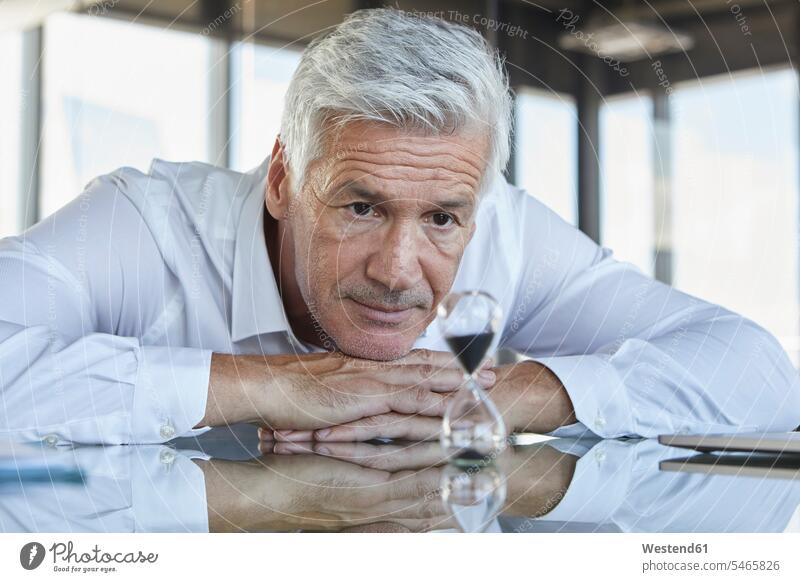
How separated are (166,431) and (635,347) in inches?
17.8

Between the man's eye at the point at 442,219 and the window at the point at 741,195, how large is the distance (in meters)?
2.51

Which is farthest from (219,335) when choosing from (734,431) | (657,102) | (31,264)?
(657,102)

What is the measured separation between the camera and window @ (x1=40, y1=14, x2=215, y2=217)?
2.41 meters

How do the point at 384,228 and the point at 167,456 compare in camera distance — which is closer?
the point at 167,456

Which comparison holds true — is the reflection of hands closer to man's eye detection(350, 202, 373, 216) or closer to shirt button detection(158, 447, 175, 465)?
shirt button detection(158, 447, 175, 465)

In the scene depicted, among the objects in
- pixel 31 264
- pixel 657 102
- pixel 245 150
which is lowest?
pixel 31 264

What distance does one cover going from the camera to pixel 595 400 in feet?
2.78

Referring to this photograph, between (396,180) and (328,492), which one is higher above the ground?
(396,180)

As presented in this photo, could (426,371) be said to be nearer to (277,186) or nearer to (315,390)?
(315,390)

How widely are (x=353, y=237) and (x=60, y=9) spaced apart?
1978mm

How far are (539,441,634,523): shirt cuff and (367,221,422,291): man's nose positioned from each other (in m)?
0.24

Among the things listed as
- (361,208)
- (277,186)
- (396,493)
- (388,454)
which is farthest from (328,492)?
(277,186)

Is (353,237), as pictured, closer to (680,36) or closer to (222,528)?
(222,528)

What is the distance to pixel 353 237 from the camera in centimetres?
87
